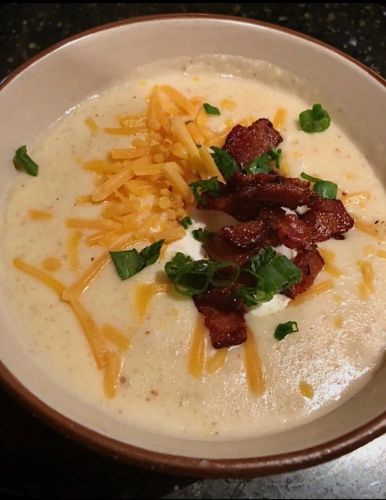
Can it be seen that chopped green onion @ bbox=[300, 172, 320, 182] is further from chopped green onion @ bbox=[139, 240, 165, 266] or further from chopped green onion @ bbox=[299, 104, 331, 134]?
chopped green onion @ bbox=[139, 240, 165, 266]

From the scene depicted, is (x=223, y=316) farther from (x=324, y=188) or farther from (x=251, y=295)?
(x=324, y=188)

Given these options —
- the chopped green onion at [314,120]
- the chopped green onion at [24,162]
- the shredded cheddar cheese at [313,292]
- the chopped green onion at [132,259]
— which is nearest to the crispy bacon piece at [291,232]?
the shredded cheddar cheese at [313,292]

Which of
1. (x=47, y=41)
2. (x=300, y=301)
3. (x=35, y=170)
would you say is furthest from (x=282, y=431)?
(x=47, y=41)

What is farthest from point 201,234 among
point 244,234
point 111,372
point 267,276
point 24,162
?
point 24,162

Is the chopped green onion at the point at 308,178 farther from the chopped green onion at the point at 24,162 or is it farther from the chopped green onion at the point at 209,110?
the chopped green onion at the point at 24,162

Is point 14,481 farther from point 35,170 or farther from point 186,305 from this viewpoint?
point 35,170

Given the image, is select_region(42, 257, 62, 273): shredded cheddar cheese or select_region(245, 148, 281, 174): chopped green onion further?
select_region(245, 148, 281, 174): chopped green onion

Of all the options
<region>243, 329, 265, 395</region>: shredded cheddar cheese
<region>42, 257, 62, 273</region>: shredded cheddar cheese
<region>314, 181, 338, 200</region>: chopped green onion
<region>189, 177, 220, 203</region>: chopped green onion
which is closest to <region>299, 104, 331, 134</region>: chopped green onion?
<region>314, 181, 338, 200</region>: chopped green onion
